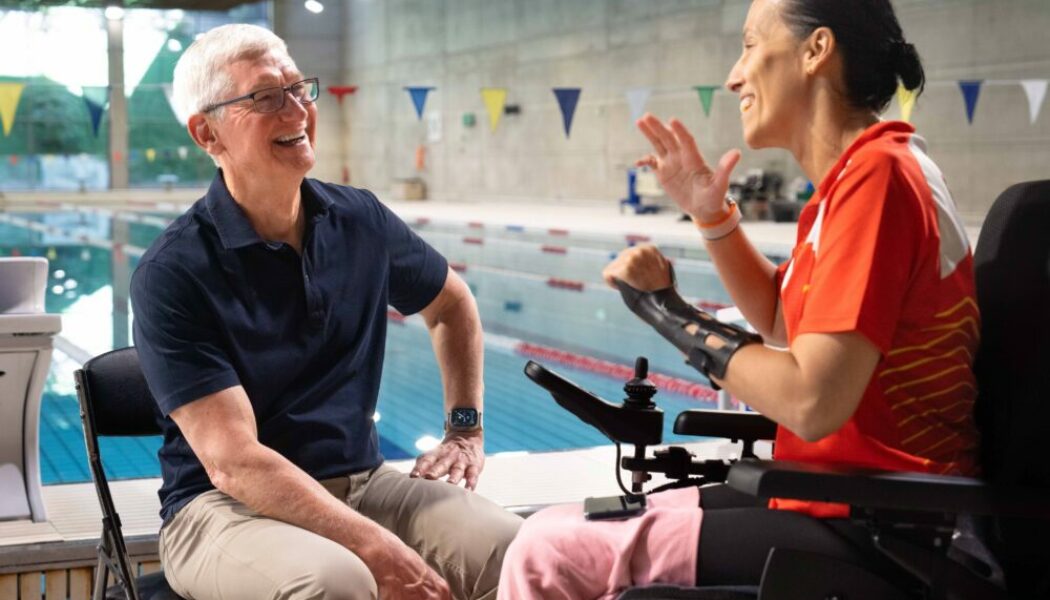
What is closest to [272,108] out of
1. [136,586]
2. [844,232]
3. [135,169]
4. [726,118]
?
[136,586]

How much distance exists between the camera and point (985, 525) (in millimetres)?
1647


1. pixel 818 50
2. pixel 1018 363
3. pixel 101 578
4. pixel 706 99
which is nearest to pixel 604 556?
pixel 1018 363

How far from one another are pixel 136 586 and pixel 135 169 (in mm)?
27416

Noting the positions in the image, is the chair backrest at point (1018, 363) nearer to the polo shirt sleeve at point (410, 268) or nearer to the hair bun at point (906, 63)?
the hair bun at point (906, 63)

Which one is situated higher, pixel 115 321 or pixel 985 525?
pixel 985 525

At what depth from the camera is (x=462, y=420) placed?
8.23 feet

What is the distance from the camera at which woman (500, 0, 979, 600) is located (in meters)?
1.49

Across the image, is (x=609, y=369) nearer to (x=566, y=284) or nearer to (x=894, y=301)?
(x=566, y=284)

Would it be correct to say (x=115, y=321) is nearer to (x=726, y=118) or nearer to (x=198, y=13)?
(x=726, y=118)

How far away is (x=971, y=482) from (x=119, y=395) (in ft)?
4.80

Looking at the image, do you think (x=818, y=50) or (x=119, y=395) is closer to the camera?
(x=818, y=50)

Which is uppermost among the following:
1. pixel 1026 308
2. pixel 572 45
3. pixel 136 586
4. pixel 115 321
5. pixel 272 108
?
pixel 572 45

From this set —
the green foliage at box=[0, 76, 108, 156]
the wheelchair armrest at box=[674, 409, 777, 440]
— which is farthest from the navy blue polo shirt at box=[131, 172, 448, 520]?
the green foliage at box=[0, 76, 108, 156]

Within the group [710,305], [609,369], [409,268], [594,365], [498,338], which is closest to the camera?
[409,268]
